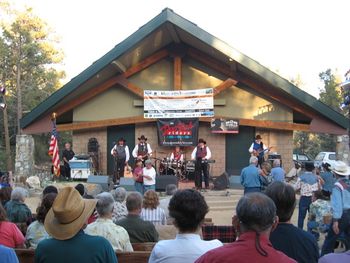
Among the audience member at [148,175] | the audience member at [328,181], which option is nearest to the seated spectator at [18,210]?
the audience member at [328,181]

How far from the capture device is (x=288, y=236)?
294cm

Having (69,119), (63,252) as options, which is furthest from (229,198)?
(63,252)

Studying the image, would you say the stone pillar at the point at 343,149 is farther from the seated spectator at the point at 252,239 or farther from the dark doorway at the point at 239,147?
the seated spectator at the point at 252,239

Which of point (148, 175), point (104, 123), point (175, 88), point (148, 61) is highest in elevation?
point (148, 61)

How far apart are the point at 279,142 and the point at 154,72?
5.13 metres

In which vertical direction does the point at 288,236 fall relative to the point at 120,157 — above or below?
below

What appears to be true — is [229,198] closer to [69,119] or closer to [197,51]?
[197,51]

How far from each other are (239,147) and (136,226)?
40.9ft

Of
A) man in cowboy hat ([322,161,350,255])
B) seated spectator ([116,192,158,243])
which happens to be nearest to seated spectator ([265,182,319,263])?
seated spectator ([116,192,158,243])

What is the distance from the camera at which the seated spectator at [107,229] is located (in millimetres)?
4133

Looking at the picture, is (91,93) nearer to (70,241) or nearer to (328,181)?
(328,181)

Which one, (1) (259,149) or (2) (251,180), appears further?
(1) (259,149)

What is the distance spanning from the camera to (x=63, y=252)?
111 inches

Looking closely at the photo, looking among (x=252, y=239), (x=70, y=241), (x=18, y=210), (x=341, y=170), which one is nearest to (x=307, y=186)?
(x=341, y=170)
